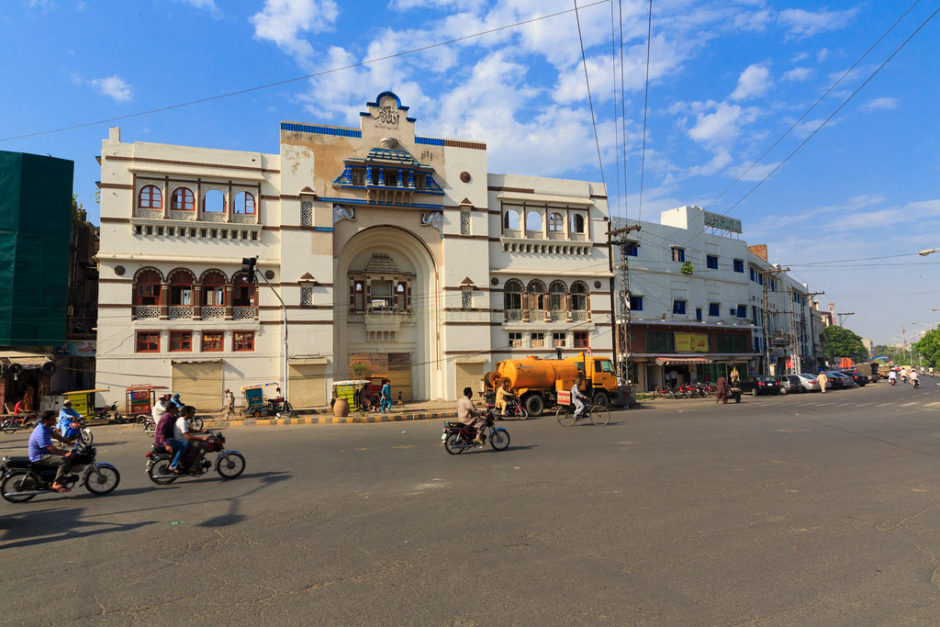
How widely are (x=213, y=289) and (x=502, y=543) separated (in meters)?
25.7

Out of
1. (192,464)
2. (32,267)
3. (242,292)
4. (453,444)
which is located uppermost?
(32,267)

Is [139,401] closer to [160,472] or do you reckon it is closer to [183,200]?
[183,200]

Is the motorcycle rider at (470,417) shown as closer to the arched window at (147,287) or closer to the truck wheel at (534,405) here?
the truck wheel at (534,405)

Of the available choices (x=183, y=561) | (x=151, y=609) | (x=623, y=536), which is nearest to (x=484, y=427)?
(x=623, y=536)

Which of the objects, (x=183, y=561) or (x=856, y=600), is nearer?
(x=856, y=600)

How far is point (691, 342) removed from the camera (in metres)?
39.0

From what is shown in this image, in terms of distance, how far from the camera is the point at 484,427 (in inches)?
487

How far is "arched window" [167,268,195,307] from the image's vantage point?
2645 centimetres

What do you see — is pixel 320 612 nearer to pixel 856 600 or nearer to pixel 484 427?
pixel 856 600

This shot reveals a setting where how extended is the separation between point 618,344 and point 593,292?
374 cm

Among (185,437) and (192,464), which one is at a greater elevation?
(185,437)

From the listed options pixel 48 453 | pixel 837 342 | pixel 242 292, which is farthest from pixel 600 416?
pixel 837 342

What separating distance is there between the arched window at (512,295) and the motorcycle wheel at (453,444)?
20.4 m

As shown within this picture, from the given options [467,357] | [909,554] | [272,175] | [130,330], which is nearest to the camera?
[909,554]
